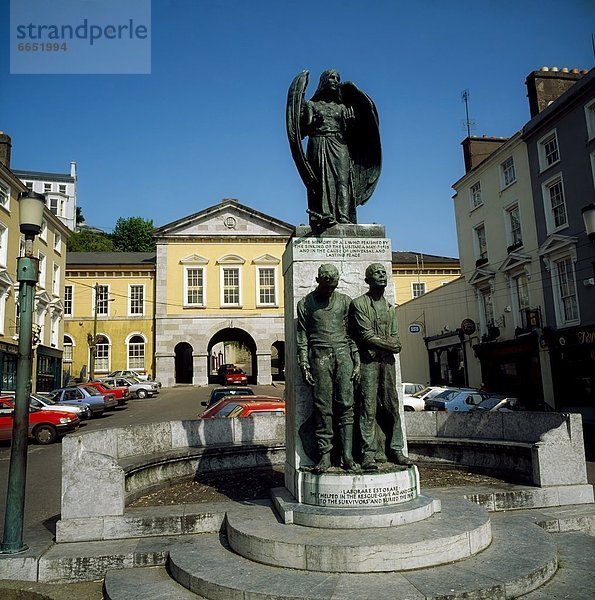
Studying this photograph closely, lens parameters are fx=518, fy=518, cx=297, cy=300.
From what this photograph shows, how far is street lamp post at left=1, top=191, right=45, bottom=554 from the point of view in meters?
5.25

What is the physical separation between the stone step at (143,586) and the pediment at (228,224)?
39002 mm

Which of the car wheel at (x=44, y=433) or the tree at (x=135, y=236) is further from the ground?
the tree at (x=135, y=236)

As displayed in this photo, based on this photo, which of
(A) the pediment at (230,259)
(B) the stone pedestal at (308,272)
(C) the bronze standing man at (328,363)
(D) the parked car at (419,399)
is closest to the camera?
(C) the bronze standing man at (328,363)

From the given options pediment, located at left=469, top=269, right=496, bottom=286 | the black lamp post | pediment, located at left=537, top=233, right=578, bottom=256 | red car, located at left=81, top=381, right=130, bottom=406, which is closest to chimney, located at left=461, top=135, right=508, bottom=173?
pediment, located at left=469, top=269, right=496, bottom=286

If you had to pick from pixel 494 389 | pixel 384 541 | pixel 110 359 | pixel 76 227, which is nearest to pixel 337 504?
pixel 384 541

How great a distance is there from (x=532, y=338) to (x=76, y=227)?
80.9 metres

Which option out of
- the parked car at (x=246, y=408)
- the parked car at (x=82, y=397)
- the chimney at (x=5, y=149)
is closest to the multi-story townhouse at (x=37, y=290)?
the chimney at (x=5, y=149)

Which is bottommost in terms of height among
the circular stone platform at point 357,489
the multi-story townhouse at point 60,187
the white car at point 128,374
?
the circular stone platform at point 357,489

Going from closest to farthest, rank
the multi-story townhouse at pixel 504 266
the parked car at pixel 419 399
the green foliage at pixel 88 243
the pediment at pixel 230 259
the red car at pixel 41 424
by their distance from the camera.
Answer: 1. the red car at pixel 41 424
2. the parked car at pixel 419 399
3. the multi-story townhouse at pixel 504 266
4. the pediment at pixel 230 259
5. the green foliage at pixel 88 243

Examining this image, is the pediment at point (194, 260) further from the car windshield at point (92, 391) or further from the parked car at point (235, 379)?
the car windshield at point (92, 391)

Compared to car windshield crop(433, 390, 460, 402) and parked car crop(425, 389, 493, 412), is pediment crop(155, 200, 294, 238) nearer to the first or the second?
car windshield crop(433, 390, 460, 402)

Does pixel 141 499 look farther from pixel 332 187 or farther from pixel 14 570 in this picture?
pixel 332 187

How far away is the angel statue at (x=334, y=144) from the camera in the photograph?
21.9 feet

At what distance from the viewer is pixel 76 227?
286 feet
